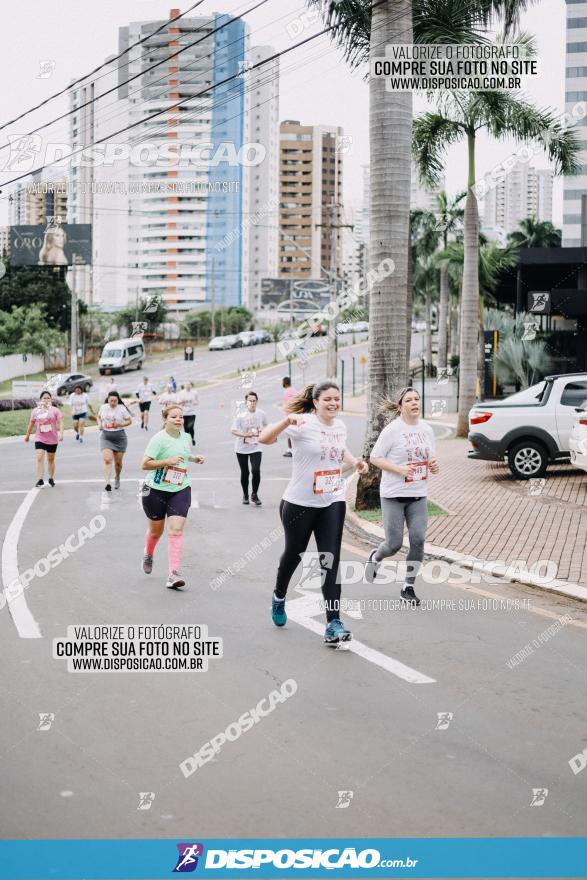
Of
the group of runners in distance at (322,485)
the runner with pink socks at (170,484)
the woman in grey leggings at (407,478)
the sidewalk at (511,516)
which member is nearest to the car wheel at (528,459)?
the sidewalk at (511,516)

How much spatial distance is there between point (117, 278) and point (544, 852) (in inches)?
5931

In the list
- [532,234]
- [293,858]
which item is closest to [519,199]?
[532,234]

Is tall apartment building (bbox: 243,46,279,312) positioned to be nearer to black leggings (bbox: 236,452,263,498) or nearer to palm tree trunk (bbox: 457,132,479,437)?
palm tree trunk (bbox: 457,132,479,437)

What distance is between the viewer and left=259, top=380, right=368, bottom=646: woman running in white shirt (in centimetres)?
784

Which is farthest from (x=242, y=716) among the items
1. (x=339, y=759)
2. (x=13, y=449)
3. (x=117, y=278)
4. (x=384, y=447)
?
(x=117, y=278)

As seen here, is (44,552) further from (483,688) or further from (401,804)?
(401,804)

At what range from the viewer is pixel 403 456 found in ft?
30.8

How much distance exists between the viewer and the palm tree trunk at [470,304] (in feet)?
86.6

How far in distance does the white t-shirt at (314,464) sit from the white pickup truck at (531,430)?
34.3 ft

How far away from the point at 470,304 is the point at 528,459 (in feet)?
31.5

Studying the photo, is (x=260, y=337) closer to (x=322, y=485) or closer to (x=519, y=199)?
(x=519, y=199)

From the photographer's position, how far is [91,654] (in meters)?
7.50

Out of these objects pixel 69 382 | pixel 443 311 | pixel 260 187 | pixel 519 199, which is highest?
pixel 260 187

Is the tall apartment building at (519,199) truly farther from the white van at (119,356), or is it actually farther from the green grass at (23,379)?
the green grass at (23,379)
